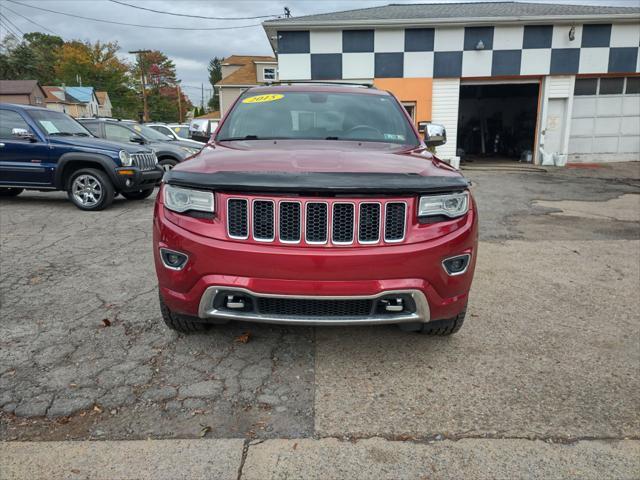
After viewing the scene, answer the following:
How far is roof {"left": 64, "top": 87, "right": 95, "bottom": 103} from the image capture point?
53438mm

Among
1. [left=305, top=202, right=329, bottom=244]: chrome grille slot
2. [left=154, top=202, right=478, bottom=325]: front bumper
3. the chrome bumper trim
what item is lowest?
the chrome bumper trim

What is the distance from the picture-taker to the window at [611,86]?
14.4 meters

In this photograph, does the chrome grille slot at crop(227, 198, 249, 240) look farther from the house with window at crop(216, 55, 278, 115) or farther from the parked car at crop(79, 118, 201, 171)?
the house with window at crop(216, 55, 278, 115)

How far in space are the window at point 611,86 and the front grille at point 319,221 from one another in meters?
15.4

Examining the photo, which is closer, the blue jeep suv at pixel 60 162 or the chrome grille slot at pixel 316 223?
the chrome grille slot at pixel 316 223

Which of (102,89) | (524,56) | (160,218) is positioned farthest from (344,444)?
(102,89)

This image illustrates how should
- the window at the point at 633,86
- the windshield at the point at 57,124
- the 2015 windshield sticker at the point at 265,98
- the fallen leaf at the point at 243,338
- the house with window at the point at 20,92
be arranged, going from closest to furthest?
the fallen leaf at the point at 243,338 → the 2015 windshield sticker at the point at 265,98 → the windshield at the point at 57,124 → the window at the point at 633,86 → the house with window at the point at 20,92

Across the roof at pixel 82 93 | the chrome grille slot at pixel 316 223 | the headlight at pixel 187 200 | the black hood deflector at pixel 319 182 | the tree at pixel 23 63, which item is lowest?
the chrome grille slot at pixel 316 223

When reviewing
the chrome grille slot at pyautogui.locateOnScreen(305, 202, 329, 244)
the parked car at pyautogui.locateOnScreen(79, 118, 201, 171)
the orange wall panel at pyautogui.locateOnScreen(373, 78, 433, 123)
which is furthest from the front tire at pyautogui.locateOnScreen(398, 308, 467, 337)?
the orange wall panel at pyautogui.locateOnScreen(373, 78, 433, 123)

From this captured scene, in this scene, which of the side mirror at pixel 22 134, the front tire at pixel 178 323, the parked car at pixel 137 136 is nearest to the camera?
Result: the front tire at pixel 178 323

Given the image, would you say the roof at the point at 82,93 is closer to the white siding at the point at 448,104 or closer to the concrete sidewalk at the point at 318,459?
the white siding at the point at 448,104

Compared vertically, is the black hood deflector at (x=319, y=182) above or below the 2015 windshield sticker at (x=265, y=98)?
below

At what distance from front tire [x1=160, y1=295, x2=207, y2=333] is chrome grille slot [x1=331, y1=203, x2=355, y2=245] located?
993mm

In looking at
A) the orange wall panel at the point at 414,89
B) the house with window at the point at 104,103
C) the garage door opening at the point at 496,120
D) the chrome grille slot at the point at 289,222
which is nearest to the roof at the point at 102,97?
the house with window at the point at 104,103
